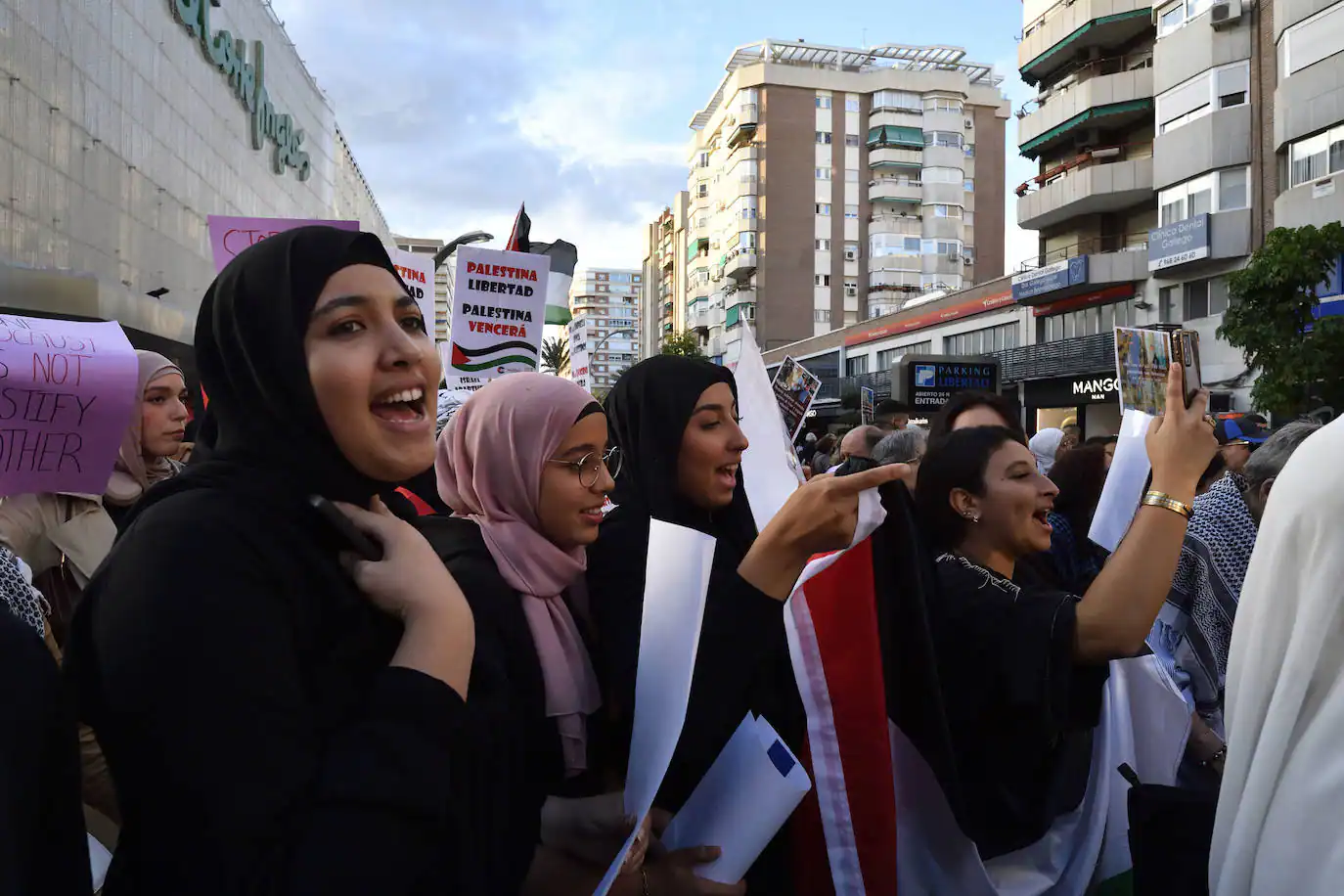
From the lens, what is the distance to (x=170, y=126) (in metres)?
26.3

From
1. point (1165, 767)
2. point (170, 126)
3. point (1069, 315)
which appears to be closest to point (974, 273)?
point (1069, 315)

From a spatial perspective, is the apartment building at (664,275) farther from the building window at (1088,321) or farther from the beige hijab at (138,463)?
the beige hijab at (138,463)

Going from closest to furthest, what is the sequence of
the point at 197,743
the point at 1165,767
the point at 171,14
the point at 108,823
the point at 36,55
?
the point at 197,743
the point at 108,823
the point at 1165,767
the point at 36,55
the point at 171,14

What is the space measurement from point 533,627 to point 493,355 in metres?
5.92

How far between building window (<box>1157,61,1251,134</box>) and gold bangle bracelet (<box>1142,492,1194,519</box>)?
27.2 metres

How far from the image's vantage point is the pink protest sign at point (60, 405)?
7.21ft

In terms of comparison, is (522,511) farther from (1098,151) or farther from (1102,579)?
(1098,151)

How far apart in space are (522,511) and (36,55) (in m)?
20.9

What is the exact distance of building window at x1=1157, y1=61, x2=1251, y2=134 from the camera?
2477 centimetres

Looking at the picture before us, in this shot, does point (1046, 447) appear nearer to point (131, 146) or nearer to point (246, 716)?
point (246, 716)

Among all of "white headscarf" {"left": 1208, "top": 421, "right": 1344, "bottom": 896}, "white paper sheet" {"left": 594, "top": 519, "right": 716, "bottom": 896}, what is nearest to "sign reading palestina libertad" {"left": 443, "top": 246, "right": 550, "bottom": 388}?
"white paper sheet" {"left": 594, "top": 519, "right": 716, "bottom": 896}

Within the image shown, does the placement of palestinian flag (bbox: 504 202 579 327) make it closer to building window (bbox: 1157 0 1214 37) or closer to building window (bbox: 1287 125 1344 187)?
building window (bbox: 1287 125 1344 187)

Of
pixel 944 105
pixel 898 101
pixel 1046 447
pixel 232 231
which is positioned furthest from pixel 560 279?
pixel 944 105

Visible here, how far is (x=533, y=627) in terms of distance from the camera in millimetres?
1885
